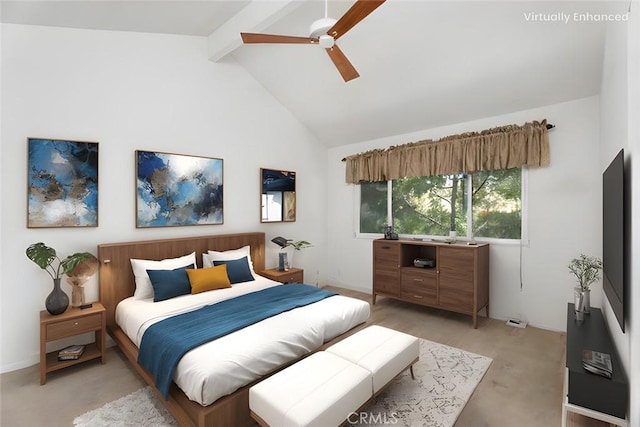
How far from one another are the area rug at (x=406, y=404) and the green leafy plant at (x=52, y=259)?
1249 mm

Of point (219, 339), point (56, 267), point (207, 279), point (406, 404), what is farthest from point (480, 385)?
point (56, 267)

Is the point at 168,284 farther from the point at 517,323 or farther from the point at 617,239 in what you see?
the point at 517,323

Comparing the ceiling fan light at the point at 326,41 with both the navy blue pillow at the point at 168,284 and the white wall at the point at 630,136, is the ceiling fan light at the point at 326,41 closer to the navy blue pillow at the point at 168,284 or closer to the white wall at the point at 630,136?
the white wall at the point at 630,136

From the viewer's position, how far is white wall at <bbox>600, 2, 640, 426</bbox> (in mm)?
1371

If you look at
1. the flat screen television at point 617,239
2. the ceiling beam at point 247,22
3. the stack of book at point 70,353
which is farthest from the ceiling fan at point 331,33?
the stack of book at point 70,353

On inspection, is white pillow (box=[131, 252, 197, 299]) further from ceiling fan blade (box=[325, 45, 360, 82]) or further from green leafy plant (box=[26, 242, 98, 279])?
ceiling fan blade (box=[325, 45, 360, 82])

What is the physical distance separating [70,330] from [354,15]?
3381mm

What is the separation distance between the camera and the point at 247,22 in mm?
3131

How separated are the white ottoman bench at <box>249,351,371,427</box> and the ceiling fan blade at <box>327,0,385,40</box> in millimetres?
2257

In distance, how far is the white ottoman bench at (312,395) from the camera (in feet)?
5.06

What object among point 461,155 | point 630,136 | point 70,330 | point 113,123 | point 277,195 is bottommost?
point 70,330

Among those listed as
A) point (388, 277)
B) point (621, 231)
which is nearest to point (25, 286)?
point (388, 277)

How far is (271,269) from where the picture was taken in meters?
4.55

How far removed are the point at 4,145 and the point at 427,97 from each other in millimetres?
4402
